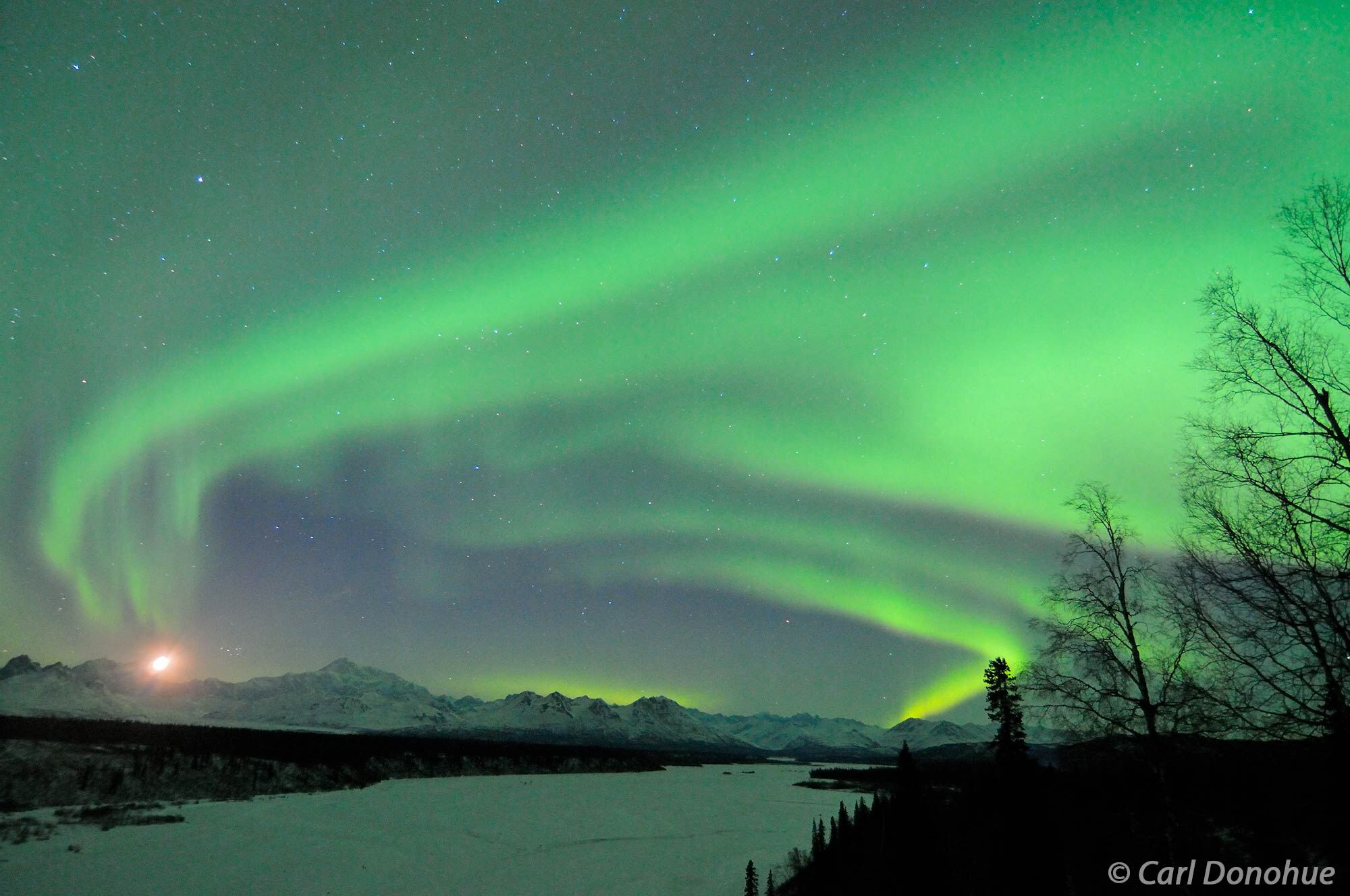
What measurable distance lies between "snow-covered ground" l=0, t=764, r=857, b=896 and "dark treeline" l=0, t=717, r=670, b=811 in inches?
334

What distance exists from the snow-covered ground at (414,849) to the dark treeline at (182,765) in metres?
8.47

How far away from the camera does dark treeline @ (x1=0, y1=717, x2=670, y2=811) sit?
195 ft

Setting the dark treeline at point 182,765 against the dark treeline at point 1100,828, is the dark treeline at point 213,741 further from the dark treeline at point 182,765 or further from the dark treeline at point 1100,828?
the dark treeline at point 1100,828

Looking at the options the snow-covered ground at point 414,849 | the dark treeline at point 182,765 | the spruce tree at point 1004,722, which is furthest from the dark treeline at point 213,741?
the spruce tree at point 1004,722

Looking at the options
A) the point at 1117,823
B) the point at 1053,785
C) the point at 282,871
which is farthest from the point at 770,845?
the point at 282,871

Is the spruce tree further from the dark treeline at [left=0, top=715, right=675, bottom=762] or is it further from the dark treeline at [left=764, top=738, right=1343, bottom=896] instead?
the dark treeline at [left=0, top=715, right=675, bottom=762]

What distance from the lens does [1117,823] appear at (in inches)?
1436

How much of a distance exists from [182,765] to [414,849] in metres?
48.4

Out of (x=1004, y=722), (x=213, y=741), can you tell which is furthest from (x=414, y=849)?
(x=213, y=741)

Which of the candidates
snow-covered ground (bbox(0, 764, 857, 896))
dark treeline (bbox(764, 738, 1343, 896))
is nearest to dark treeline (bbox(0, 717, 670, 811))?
snow-covered ground (bbox(0, 764, 857, 896))

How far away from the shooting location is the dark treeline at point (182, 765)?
59562mm

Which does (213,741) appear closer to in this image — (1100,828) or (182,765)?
(182,765)

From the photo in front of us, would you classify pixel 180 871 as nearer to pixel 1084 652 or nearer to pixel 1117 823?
pixel 1084 652

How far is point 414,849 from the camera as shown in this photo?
48.6 meters
